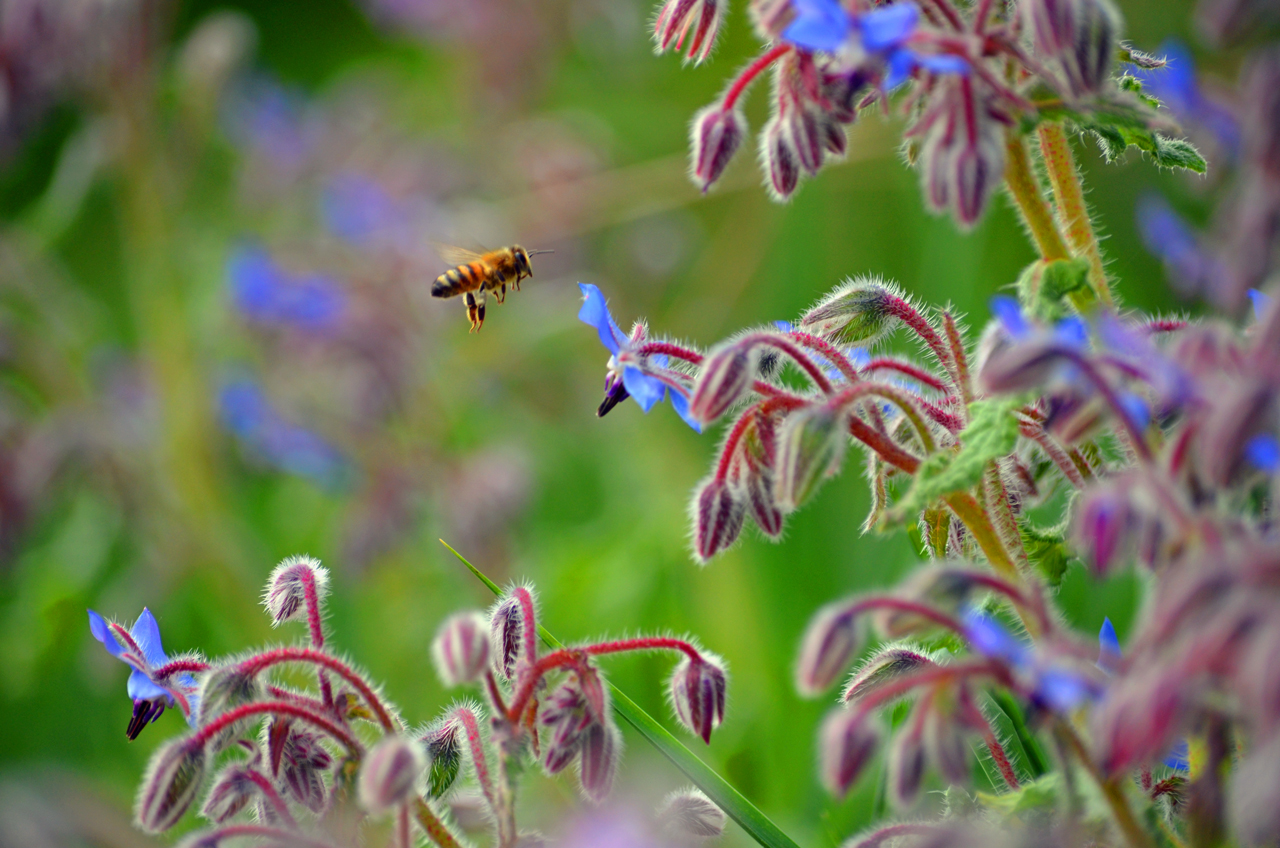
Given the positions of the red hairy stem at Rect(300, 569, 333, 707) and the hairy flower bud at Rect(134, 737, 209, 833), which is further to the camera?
the red hairy stem at Rect(300, 569, 333, 707)

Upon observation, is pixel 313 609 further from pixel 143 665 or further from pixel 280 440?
pixel 280 440

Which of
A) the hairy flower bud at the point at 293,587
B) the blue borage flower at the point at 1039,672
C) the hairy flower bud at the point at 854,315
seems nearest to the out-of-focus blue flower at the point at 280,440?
the hairy flower bud at the point at 293,587

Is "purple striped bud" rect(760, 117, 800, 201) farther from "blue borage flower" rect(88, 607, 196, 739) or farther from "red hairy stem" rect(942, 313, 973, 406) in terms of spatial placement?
"blue borage flower" rect(88, 607, 196, 739)

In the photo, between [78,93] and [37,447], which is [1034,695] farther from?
[78,93]

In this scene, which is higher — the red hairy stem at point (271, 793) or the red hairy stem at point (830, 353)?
the red hairy stem at point (830, 353)

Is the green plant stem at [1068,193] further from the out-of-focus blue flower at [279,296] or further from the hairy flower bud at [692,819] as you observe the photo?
the out-of-focus blue flower at [279,296]

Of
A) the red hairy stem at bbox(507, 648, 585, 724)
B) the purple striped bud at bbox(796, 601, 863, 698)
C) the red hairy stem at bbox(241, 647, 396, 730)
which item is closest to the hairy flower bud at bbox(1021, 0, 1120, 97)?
the purple striped bud at bbox(796, 601, 863, 698)
